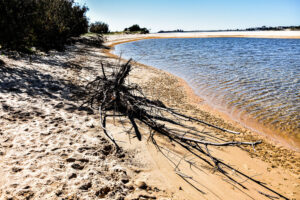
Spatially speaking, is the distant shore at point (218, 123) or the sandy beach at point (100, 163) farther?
the distant shore at point (218, 123)

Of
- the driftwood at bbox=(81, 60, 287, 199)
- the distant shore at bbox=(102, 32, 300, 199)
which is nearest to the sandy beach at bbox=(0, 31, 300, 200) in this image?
the distant shore at bbox=(102, 32, 300, 199)

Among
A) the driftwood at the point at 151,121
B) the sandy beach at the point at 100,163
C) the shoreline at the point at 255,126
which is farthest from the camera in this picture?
the shoreline at the point at 255,126

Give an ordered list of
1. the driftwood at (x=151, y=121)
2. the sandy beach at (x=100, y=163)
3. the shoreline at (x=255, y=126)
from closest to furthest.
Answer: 1. the sandy beach at (x=100, y=163)
2. the driftwood at (x=151, y=121)
3. the shoreline at (x=255, y=126)

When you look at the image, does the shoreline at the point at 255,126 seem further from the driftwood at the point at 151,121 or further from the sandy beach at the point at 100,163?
the driftwood at the point at 151,121

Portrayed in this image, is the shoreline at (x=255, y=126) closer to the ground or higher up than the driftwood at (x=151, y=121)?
closer to the ground

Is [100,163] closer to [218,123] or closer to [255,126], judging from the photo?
[218,123]

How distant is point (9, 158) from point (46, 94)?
10.2 ft

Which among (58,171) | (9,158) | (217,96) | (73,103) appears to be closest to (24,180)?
(58,171)

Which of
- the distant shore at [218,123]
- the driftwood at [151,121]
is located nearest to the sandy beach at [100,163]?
the distant shore at [218,123]

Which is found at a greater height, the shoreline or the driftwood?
the driftwood

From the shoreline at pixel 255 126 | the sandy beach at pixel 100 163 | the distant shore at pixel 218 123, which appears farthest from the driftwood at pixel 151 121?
the shoreline at pixel 255 126

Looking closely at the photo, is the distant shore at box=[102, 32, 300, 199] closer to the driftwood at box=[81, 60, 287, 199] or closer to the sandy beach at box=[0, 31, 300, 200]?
the sandy beach at box=[0, 31, 300, 200]

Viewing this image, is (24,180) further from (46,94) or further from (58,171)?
(46,94)

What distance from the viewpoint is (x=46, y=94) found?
5410mm
